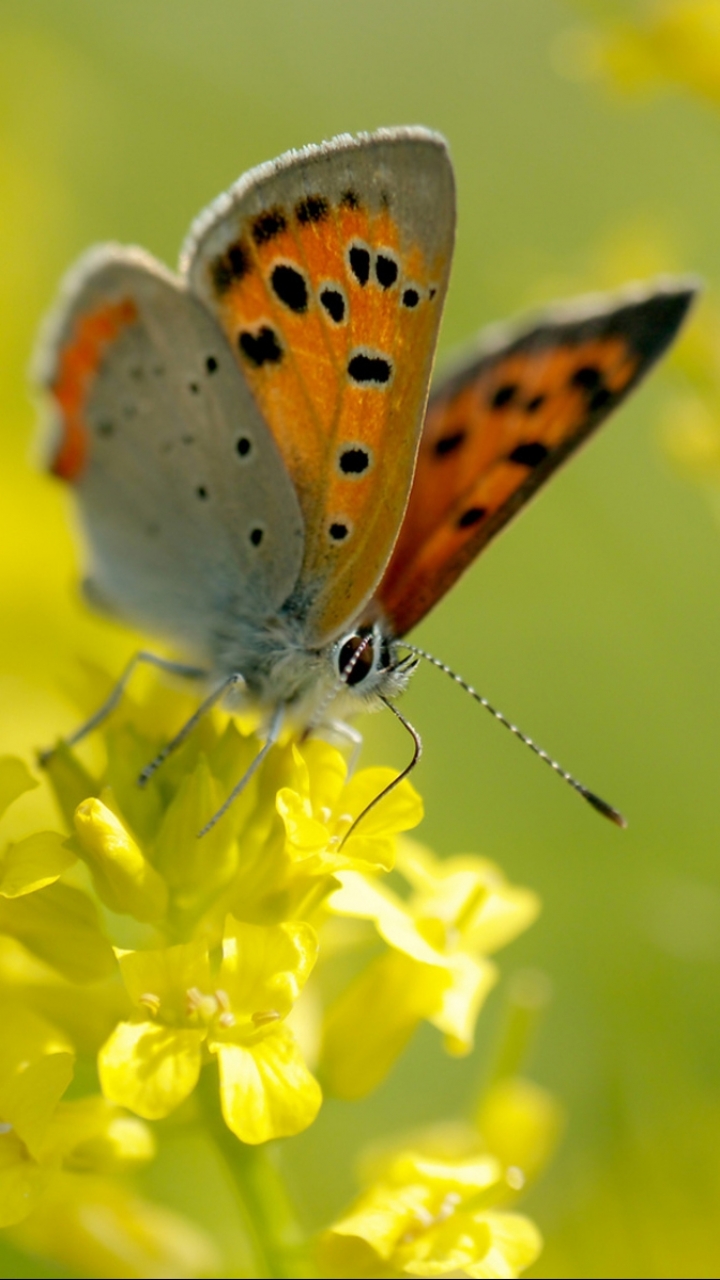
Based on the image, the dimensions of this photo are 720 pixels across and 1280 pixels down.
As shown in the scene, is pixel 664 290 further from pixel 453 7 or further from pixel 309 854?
pixel 453 7

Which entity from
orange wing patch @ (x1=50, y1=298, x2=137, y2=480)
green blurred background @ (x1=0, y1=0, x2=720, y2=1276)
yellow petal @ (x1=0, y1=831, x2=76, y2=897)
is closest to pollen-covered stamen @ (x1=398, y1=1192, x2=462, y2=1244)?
green blurred background @ (x1=0, y1=0, x2=720, y2=1276)

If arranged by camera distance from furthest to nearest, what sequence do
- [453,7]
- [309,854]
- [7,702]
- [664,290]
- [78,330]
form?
[453,7]
[7,702]
[78,330]
[664,290]
[309,854]

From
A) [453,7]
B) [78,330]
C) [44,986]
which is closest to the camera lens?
Result: [44,986]

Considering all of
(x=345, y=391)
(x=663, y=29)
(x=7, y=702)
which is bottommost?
(x=7, y=702)

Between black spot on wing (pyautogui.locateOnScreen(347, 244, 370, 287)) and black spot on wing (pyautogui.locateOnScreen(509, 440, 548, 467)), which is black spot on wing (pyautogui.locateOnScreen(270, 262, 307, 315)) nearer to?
black spot on wing (pyautogui.locateOnScreen(347, 244, 370, 287))

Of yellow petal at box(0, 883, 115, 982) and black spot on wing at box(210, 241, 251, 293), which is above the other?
black spot on wing at box(210, 241, 251, 293)

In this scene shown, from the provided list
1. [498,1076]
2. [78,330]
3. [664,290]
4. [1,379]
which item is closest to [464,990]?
[498,1076]

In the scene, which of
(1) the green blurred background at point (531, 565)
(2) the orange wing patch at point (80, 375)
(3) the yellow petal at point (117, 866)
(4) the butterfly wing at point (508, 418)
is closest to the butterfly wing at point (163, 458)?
(2) the orange wing patch at point (80, 375)

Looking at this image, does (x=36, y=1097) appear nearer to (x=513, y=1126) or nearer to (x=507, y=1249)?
(x=507, y=1249)
